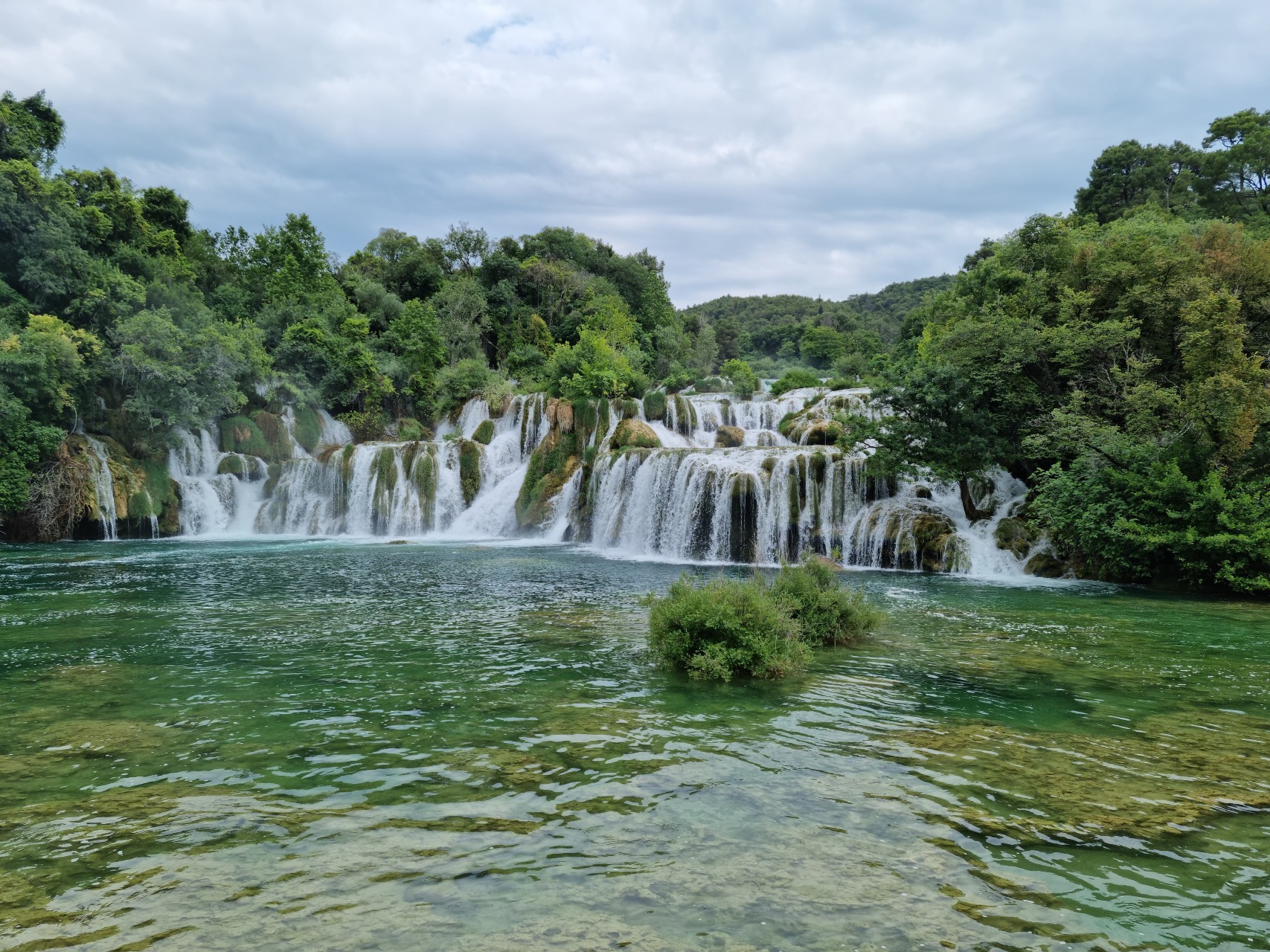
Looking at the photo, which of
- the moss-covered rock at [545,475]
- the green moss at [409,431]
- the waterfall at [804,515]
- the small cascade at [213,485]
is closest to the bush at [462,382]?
the green moss at [409,431]

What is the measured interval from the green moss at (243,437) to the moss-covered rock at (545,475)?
14.4 m

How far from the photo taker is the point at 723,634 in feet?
28.6

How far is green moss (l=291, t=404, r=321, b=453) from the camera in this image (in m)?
37.0

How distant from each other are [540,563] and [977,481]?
13.7 meters

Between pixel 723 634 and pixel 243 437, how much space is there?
33.1 meters

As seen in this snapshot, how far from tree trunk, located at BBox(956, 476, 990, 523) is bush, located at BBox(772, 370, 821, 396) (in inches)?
837

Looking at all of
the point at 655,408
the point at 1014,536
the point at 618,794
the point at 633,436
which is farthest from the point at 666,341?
the point at 618,794

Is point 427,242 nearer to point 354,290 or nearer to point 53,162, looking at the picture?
point 354,290

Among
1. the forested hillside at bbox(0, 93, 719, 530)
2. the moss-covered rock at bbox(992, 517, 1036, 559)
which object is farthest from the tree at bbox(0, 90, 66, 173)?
the moss-covered rock at bbox(992, 517, 1036, 559)

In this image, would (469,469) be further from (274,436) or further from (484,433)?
(274,436)

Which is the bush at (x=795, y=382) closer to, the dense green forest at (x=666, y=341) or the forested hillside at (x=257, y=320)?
the dense green forest at (x=666, y=341)

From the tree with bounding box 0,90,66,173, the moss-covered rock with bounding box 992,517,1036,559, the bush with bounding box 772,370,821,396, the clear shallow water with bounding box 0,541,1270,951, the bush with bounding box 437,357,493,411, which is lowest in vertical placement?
the clear shallow water with bounding box 0,541,1270,951

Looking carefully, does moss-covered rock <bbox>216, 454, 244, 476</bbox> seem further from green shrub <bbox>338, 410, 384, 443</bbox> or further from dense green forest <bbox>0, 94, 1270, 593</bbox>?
green shrub <bbox>338, 410, 384, 443</bbox>

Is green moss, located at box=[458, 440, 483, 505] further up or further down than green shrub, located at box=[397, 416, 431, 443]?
further down
